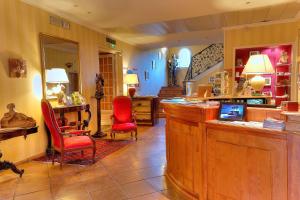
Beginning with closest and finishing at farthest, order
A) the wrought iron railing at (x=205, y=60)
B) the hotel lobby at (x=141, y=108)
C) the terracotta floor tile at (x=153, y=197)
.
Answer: the hotel lobby at (x=141, y=108) < the terracotta floor tile at (x=153, y=197) < the wrought iron railing at (x=205, y=60)

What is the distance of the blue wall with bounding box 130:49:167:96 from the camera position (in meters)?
9.80

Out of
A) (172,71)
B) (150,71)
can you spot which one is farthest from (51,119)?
(172,71)

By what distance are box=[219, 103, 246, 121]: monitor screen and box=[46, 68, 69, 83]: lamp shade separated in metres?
3.62

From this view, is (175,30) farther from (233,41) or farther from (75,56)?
(75,56)

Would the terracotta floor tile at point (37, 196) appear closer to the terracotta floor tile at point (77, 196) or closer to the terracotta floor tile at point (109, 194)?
the terracotta floor tile at point (77, 196)

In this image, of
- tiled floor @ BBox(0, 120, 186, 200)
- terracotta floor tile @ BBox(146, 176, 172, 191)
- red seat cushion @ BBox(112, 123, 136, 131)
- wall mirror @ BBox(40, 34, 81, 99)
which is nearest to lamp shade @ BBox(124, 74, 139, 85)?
wall mirror @ BBox(40, 34, 81, 99)

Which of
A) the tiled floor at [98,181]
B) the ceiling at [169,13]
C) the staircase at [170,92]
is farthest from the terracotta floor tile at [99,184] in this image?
the staircase at [170,92]

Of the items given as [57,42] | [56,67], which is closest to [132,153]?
[56,67]

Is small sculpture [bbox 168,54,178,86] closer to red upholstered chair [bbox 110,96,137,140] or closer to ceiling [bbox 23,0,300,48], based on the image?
ceiling [bbox 23,0,300,48]

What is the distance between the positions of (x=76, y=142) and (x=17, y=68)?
5.21 ft

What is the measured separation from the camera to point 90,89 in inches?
255

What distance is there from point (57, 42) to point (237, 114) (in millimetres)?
4185

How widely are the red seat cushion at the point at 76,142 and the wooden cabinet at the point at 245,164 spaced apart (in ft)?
7.58

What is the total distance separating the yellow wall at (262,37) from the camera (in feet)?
21.0
